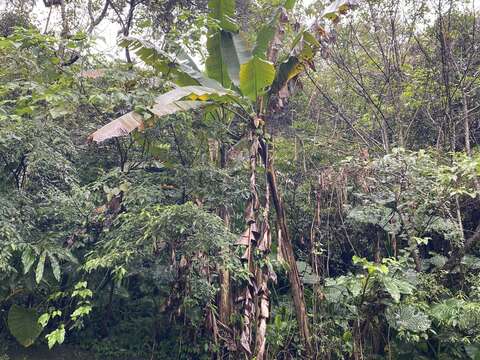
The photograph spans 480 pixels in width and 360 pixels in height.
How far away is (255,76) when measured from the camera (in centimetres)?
425

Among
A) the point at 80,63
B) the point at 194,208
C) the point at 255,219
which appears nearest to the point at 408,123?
the point at 255,219

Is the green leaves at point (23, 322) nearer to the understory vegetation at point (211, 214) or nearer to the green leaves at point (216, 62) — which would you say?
the understory vegetation at point (211, 214)

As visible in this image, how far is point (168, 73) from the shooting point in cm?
479

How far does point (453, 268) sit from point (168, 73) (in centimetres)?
378

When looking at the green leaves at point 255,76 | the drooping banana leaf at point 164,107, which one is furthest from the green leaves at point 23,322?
the green leaves at point 255,76

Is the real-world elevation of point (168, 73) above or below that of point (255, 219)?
above

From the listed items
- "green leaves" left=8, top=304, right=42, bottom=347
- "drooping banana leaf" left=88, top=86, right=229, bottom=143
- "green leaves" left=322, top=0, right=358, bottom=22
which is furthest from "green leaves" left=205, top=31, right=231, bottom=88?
"green leaves" left=8, top=304, right=42, bottom=347

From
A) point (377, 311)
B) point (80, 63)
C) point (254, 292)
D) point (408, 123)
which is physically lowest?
point (377, 311)

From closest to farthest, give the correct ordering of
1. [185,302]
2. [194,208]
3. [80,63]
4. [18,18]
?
[194,208]
[185,302]
[80,63]
[18,18]

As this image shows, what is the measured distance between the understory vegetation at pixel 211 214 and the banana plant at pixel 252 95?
18 mm

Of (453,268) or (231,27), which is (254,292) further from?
(231,27)

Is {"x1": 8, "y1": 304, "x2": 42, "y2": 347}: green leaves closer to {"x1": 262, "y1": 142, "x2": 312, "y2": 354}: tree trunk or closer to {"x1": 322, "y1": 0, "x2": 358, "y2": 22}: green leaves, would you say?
{"x1": 262, "y1": 142, "x2": 312, "y2": 354}: tree trunk

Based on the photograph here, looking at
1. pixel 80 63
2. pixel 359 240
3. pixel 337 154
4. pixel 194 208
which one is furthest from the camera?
pixel 337 154

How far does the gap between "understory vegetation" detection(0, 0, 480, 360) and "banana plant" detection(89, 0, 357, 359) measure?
0.06 feet
